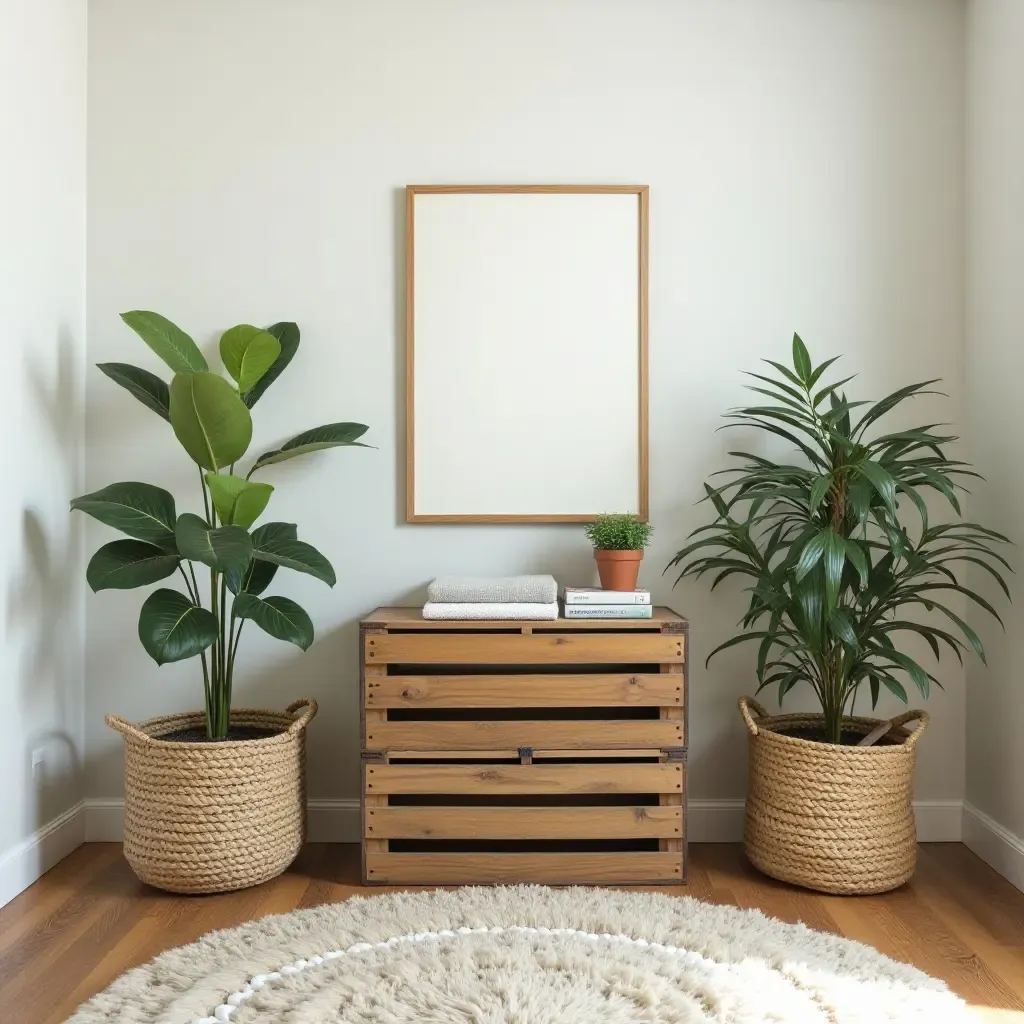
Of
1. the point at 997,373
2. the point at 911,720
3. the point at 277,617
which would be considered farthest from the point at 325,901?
the point at 997,373

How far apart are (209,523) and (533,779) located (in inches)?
41.0

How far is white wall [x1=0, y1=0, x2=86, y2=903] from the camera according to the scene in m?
2.40

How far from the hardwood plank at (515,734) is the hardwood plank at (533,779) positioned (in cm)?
5

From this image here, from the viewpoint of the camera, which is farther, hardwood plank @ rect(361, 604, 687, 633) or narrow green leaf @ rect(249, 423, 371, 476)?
narrow green leaf @ rect(249, 423, 371, 476)

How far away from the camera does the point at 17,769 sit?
2441 millimetres

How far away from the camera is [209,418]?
2.34m

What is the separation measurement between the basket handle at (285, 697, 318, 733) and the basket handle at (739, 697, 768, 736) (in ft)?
3.79

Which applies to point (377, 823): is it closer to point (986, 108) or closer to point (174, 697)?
point (174, 697)

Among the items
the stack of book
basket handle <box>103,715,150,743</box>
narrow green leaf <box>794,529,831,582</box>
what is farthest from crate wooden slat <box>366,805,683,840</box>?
narrow green leaf <box>794,529,831,582</box>

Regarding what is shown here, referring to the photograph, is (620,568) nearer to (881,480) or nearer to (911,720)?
(881,480)

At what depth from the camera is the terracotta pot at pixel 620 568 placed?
8.50 feet

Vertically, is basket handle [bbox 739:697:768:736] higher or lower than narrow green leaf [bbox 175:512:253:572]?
lower

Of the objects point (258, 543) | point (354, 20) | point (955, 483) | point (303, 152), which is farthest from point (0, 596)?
point (955, 483)

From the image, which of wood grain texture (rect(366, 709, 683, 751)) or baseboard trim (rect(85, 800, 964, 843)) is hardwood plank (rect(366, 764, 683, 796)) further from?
baseboard trim (rect(85, 800, 964, 843))
